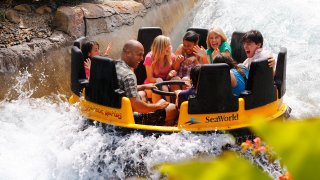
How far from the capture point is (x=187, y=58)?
5082mm

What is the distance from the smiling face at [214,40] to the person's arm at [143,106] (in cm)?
108

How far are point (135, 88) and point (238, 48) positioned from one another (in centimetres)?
180

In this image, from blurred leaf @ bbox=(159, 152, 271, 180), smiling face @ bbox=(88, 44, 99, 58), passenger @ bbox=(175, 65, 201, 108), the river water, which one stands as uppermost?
blurred leaf @ bbox=(159, 152, 271, 180)

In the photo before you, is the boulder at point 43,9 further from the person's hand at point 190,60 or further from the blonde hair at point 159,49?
the person's hand at point 190,60

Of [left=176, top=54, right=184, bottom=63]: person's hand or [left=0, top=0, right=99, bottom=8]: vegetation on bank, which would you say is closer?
[left=176, top=54, right=184, bottom=63]: person's hand

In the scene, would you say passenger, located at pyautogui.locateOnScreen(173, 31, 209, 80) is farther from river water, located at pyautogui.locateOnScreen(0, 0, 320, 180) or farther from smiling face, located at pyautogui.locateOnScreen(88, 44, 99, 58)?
river water, located at pyautogui.locateOnScreen(0, 0, 320, 180)

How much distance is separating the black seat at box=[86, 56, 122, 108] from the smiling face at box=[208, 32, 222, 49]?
1.35 meters

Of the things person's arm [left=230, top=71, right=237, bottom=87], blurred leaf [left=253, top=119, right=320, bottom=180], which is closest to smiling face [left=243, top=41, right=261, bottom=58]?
person's arm [left=230, top=71, right=237, bottom=87]

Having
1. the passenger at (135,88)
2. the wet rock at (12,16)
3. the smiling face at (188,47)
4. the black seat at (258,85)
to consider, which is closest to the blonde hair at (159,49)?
the smiling face at (188,47)

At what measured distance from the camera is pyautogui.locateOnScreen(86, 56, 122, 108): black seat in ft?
14.0

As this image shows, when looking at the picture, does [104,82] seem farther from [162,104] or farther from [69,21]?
[69,21]

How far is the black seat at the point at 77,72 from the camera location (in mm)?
4656

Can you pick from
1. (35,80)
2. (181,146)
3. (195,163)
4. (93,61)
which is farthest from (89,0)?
(195,163)

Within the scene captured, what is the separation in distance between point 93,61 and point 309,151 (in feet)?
13.3
